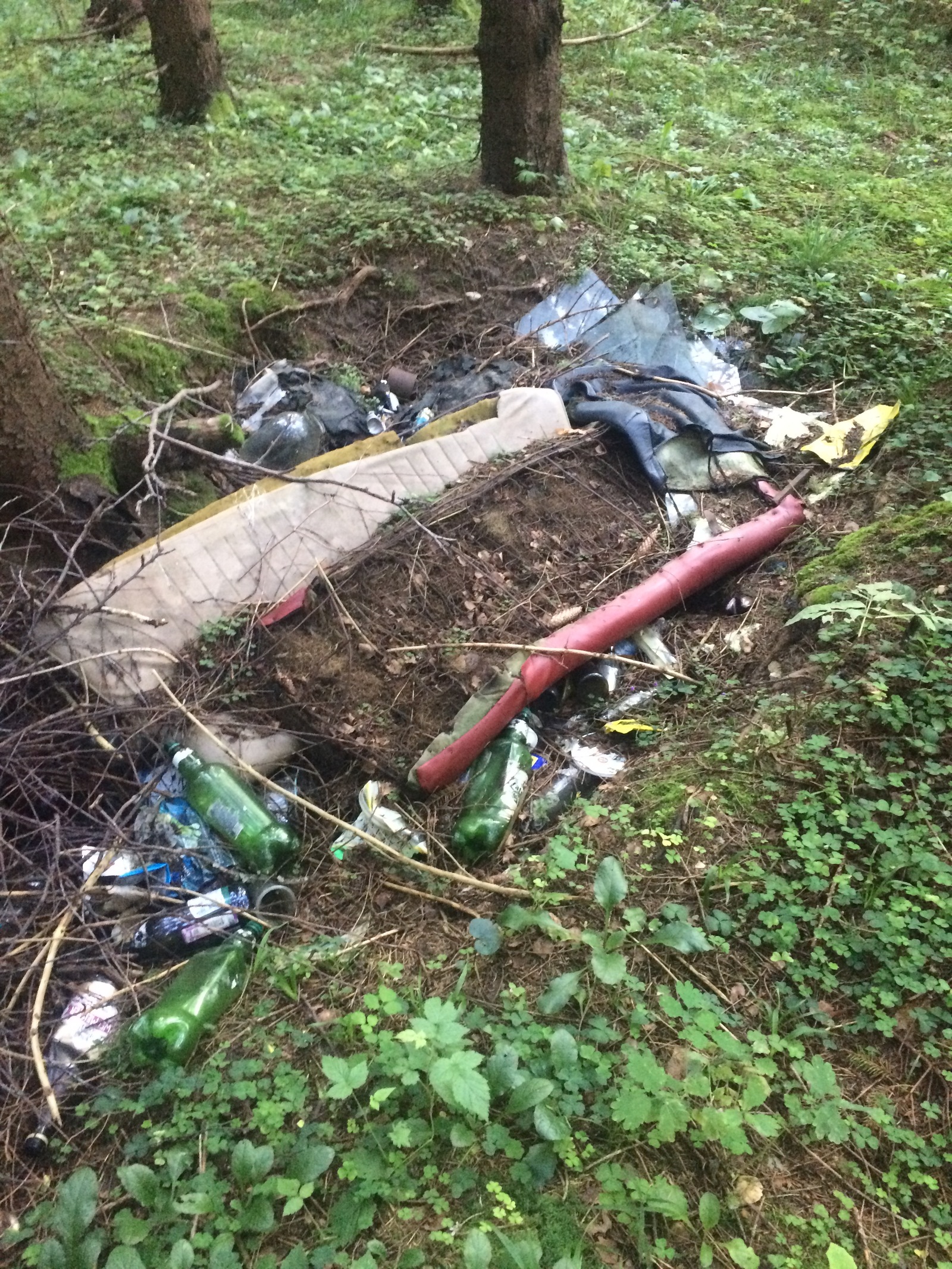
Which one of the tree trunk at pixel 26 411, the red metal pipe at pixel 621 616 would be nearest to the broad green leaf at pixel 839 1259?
the red metal pipe at pixel 621 616

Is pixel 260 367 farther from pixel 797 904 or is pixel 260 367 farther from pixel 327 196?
pixel 797 904

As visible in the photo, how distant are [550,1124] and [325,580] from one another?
186 centimetres

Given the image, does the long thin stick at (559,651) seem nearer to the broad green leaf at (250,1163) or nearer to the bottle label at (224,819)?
the bottle label at (224,819)

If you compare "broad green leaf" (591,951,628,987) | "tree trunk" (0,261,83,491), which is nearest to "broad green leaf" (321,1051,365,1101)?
"broad green leaf" (591,951,628,987)

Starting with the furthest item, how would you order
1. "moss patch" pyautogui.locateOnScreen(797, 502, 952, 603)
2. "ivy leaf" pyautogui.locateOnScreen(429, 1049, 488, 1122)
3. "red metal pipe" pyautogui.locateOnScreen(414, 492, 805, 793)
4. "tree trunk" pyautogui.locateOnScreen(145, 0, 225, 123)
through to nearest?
"tree trunk" pyautogui.locateOnScreen(145, 0, 225, 123), "moss patch" pyautogui.locateOnScreen(797, 502, 952, 603), "red metal pipe" pyautogui.locateOnScreen(414, 492, 805, 793), "ivy leaf" pyautogui.locateOnScreen(429, 1049, 488, 1122)

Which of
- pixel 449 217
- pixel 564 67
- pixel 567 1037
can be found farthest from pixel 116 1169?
pixel 564 67

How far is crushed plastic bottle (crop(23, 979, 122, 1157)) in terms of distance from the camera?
1.90m

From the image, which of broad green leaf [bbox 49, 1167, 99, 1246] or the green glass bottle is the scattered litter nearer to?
the green glass bottle

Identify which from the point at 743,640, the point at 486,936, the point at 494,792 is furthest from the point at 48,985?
the point at 743,640

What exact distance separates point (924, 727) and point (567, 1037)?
4.03 ft

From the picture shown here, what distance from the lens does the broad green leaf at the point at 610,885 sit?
5.92 ft

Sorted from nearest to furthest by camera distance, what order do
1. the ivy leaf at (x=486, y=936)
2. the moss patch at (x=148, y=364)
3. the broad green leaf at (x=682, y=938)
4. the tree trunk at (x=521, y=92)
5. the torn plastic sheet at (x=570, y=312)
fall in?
the broad green leaf at (x=682, y=938) < the ivy leaf at (x=486, y=936) < the moss patch at (x=148, y=364) < the torn plastic sheet at (x=570, y=312) < the tree trunk at (x=521, y=92)

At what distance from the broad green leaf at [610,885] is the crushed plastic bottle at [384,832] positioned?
64cm

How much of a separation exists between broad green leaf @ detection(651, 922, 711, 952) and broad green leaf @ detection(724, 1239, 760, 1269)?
1.66 ft
